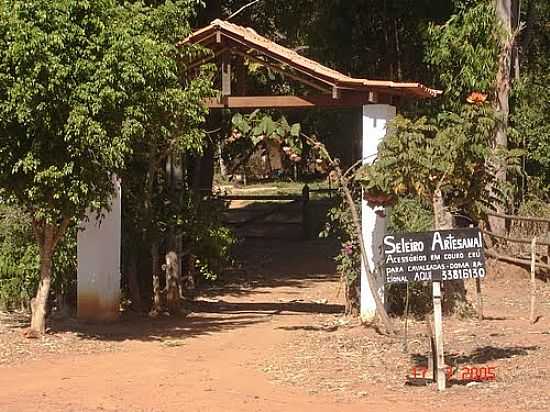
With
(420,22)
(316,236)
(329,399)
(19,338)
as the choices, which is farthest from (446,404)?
(316,236)

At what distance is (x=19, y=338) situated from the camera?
12562mm

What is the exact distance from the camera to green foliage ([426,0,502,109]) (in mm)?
19359

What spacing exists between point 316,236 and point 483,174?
16.8 metres

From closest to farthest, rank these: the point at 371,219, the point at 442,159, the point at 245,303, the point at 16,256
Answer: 1. the point at 442,159
2. the point at 371,219
3. the point at 16,256
4. the point at 245,303

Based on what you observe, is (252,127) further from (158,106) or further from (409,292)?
(409,292)

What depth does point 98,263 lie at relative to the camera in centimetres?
1385

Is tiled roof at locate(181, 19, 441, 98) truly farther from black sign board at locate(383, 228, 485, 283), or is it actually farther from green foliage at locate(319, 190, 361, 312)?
black sign board at locate(383, 228, 485, 283)

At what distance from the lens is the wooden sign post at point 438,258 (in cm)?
930

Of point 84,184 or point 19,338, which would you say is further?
point 19,338

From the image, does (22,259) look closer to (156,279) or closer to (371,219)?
(156,279)

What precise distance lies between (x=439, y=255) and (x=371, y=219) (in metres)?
4.19

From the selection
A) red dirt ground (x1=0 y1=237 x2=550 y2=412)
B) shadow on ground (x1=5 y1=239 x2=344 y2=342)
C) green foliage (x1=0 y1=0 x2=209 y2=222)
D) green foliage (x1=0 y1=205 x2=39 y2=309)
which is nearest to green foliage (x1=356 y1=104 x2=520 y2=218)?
red dirt ground (x1=0 y1=237 x2=550 y2=412)

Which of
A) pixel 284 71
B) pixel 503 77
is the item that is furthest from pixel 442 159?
pixel 503 77

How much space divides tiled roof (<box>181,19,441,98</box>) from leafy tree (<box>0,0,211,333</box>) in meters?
1.80
